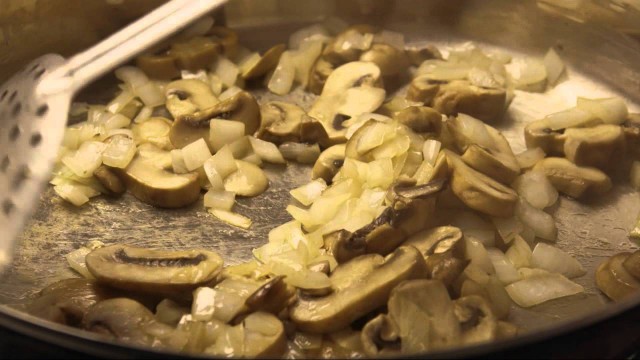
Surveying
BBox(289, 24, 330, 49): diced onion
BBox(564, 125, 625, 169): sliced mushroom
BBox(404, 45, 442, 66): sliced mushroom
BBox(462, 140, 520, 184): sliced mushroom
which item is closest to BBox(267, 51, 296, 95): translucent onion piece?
BBox(289, 24, 330, 49): diced onion

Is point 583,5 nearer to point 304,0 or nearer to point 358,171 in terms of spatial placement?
point 304,0

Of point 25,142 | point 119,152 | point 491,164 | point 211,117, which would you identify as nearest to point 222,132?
point 211,117

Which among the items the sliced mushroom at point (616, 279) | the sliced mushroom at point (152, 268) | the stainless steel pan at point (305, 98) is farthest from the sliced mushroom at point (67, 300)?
the sliced mushroom at point (616, 279)

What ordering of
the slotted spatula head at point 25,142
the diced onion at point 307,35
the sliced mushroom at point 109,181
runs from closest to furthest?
the slotted spatula head at point 25,142 → the sliced mushroom at point 109,181 → the diced onion at point 307,35

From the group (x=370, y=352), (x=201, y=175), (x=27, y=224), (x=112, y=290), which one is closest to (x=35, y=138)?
(x=27, y=224)

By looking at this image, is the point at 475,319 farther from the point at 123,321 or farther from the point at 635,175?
the point at 635,175

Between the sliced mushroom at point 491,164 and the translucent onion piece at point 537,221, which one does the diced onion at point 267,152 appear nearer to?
the sliced mushroom at point 491,164

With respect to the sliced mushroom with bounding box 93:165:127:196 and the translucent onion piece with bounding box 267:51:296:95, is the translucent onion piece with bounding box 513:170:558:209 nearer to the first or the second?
the translucent onion piece with bounding box 267:51:296:95

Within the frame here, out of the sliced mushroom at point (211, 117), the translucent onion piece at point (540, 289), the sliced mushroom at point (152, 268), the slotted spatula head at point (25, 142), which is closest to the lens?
the sliced mushroom at point (152, 268)
